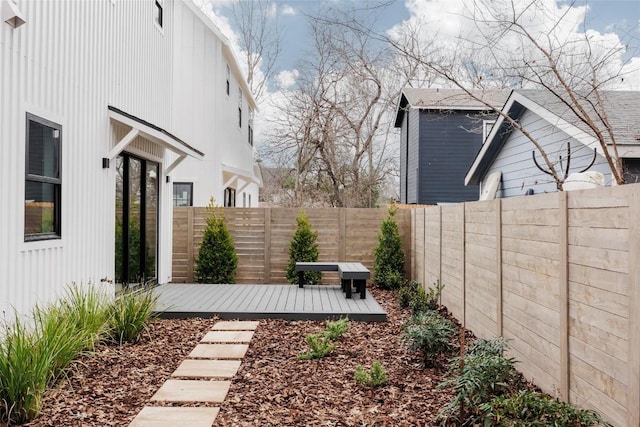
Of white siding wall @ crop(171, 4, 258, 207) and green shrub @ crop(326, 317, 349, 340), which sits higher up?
white siding wall @ crop(171, 4, 258, 207)

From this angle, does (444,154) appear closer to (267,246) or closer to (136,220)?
(267,246)

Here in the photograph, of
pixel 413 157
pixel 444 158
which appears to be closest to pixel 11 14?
pixel 444 158

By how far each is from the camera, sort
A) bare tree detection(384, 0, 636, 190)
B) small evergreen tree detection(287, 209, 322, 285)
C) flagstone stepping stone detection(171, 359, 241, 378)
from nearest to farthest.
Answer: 1. flagstone stepping stone detection(171, 359, 241, 378)
2. bare tree detection(384, 0, 636, 190)
3. small evergreen tree detection(287, 209, 322, 285)

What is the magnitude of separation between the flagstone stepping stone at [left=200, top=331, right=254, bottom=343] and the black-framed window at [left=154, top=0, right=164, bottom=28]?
554 cm

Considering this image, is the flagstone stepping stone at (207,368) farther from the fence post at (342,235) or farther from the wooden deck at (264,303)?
the fence post at (342,235)

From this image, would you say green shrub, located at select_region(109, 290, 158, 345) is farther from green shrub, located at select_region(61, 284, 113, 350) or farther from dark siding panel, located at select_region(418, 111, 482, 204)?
dark siding panel, located at select_region(418, 111, 482, 204)

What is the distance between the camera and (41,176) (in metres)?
4.75

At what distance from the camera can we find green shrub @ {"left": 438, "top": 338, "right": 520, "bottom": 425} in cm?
314

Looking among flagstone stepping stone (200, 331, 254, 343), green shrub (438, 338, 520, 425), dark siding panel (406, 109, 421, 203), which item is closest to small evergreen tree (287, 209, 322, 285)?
flagstone stepping stone (200, 331, 254, 343)

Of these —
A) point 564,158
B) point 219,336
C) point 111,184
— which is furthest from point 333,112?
point 219,336

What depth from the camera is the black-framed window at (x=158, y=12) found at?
838 cm

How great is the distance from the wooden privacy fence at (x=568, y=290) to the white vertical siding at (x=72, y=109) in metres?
4.22

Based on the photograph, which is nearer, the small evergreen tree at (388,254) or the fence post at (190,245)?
the small evergreen tree at (388,254)

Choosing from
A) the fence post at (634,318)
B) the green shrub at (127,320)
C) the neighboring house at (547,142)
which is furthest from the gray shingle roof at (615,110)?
the green shrub at (127,320)
